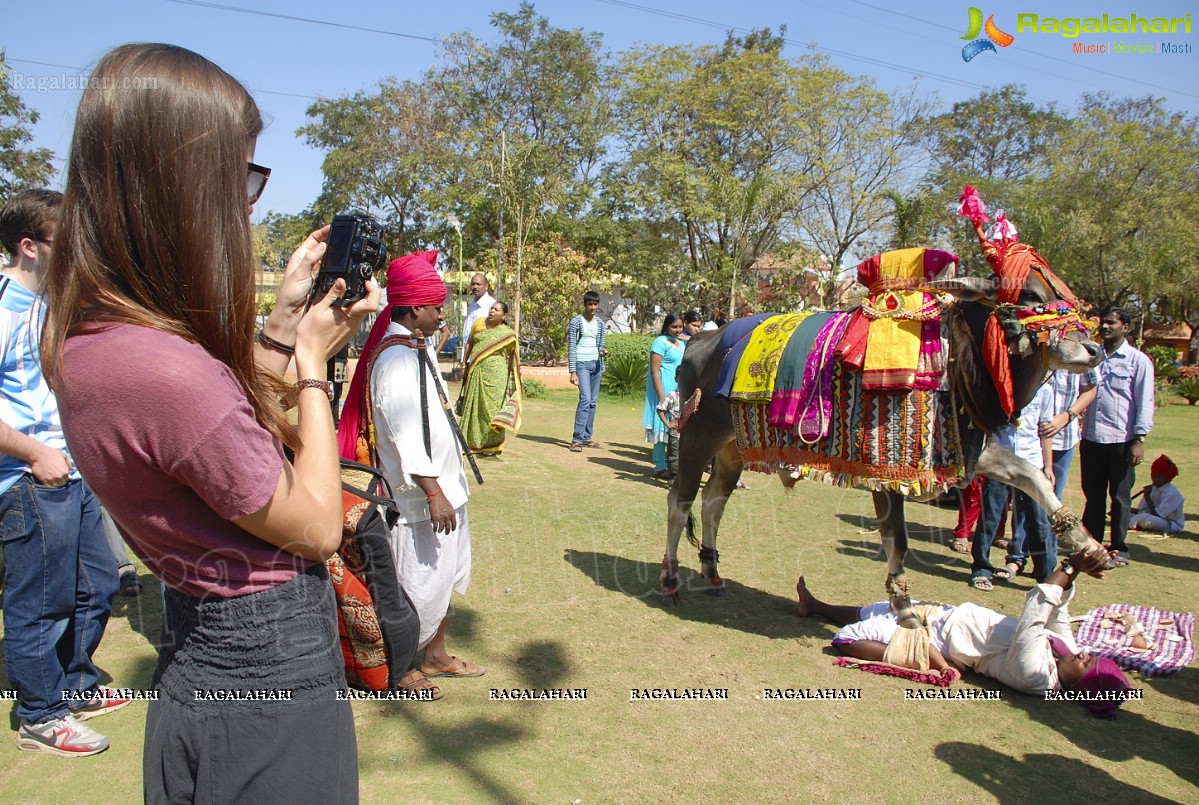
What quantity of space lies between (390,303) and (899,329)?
2.71 m

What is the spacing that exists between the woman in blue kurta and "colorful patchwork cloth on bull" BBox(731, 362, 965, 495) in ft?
16.0

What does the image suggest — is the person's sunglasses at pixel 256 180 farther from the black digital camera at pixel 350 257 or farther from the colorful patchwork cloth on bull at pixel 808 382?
the colorful patchwork cloth on bull at pixel 808 382

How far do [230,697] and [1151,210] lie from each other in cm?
3294

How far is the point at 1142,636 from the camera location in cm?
473

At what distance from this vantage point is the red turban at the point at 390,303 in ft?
13.1

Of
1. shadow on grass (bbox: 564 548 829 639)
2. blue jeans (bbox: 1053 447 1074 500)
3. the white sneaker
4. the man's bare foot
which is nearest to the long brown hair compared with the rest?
the white sneaker

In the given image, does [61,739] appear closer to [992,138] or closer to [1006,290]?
[1006,290]

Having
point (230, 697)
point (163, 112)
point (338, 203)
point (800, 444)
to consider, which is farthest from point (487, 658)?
point (338, 203)

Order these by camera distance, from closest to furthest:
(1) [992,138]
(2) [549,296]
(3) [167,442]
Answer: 1. (3) [167,442]
2. (2) [549,296]
3. (1) [992,138]

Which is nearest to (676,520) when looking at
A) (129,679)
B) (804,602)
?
(804,602)

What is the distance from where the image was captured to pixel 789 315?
5266 millimetres

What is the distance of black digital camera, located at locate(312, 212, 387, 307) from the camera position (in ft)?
5.46

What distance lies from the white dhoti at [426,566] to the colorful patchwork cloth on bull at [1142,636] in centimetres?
353

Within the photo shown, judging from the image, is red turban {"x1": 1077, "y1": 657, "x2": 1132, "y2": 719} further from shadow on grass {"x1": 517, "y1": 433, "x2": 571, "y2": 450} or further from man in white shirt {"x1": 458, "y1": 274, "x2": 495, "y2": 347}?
shadow on grass {"x1": 517, "y1": 433, "x2": 571, "y2": 450}
